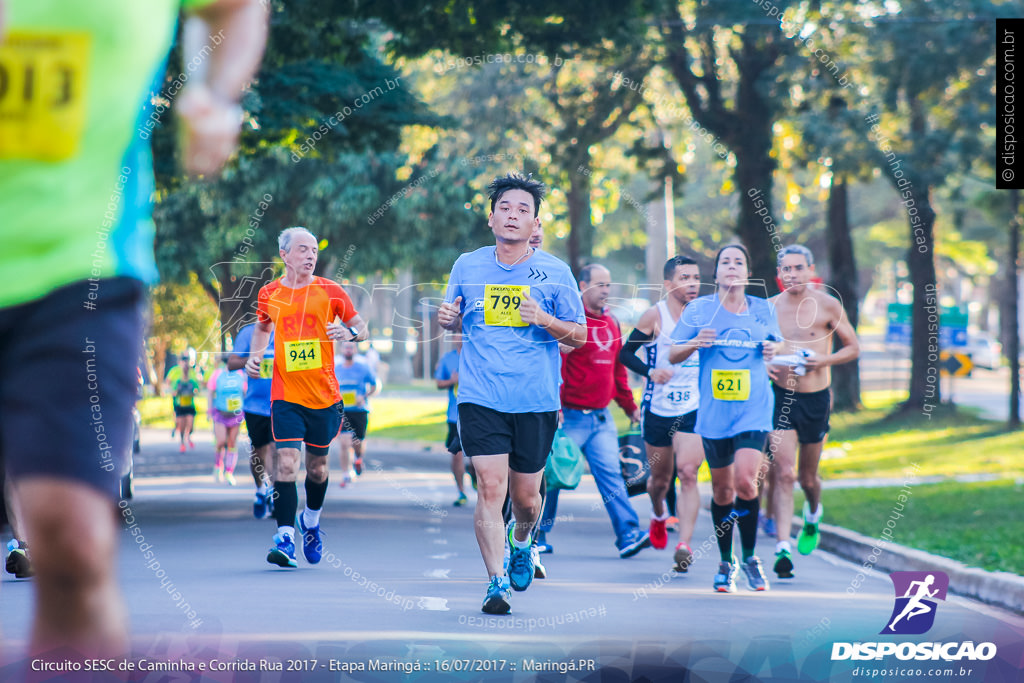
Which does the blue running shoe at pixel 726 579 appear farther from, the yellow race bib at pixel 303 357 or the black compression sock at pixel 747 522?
the yellow race bib at pixel 303 357

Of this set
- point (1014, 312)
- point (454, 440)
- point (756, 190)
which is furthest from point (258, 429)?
point (1014, 312)

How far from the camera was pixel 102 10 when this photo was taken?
2.64 metres

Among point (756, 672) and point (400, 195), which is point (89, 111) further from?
point (400, 195)

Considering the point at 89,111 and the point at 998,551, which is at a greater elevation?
the point at 89,111

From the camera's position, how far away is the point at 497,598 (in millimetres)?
7129

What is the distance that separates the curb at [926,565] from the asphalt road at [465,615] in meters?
0.23

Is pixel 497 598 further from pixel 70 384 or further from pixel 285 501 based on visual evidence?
pixel 70 384

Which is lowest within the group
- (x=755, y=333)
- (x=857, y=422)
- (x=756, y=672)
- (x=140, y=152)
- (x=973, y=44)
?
(x=857, y=422)

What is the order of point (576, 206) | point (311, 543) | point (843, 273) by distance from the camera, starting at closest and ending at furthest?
point (311, 543) → point (576, 206) → point (843, 273)

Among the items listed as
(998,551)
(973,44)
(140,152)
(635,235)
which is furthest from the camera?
(635,235)

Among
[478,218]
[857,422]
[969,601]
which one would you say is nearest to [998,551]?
[969,601]

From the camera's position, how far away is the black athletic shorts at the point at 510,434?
7.12 meters

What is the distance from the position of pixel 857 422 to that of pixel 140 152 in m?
26.3

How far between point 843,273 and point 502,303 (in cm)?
2263
